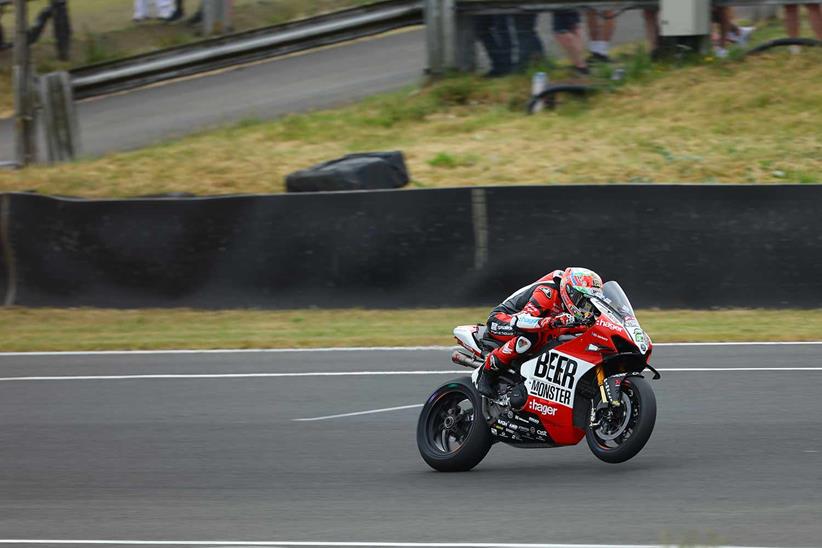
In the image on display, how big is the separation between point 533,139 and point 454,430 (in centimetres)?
1114

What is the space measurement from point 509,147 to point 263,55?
7556mm

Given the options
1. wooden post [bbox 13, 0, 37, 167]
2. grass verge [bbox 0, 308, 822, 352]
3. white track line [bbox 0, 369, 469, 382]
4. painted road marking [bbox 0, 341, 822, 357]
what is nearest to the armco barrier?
grass verge [bbox 0, 308, 822, 352]

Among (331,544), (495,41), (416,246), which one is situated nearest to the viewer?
(331,544)

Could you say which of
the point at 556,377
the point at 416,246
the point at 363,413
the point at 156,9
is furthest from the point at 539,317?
the point at 156,9

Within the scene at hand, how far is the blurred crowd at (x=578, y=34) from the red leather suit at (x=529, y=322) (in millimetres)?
13577

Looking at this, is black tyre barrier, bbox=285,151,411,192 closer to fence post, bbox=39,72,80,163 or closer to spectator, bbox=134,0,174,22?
fence post, bbox=39,72,80,163

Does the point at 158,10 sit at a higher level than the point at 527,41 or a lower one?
higher

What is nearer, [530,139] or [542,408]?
[542,408]

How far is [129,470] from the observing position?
895 centimetres

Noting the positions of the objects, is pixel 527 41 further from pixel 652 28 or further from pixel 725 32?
pixel 725 32

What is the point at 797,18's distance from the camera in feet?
70.3

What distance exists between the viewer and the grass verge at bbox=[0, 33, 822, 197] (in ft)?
59.3

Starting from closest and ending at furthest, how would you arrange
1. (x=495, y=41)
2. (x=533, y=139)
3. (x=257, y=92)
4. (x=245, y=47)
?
(x=533, y=139), (x=495, y=41), (x=257, y=92), (x=245, y=47)

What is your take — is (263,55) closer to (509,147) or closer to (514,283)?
(509,147)
